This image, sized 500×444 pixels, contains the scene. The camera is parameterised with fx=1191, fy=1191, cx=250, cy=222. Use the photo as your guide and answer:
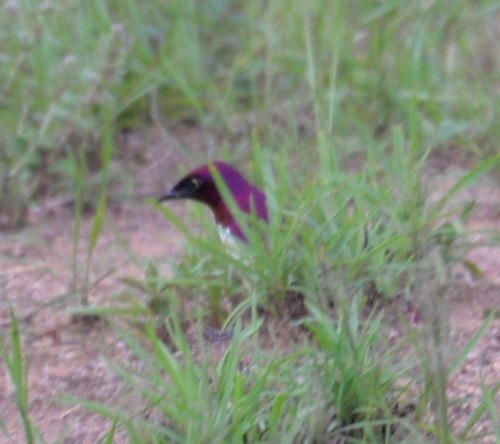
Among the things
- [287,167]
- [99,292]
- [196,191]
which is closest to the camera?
[99,292]

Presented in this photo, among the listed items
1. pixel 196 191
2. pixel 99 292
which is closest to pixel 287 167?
pixel 196 191

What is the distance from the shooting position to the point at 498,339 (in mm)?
2750

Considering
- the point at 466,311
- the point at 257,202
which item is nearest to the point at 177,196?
A: the point at 257,202

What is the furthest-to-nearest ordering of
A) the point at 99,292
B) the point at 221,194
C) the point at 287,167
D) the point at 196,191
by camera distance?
the point at 287,167, the point at 196,191, the point at 99,292, the point at 221,194

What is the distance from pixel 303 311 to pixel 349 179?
389mm

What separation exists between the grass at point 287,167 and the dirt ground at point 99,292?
0.26ft

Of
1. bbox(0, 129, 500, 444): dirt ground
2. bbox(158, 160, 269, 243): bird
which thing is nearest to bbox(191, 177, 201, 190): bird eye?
bbox(158, 160, 269, 243): bird

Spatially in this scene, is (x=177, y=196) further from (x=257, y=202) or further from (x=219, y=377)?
(x=219, y=377)

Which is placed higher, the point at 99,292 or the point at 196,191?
the point at 196,191

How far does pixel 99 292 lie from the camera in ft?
10.6

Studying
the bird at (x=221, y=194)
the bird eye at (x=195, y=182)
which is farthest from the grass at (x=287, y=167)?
the bird eye at (x=195, y=182)

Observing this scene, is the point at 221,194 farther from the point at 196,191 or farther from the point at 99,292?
the point at 99,292

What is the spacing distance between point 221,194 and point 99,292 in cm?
46

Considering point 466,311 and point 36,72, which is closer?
point 466,311
